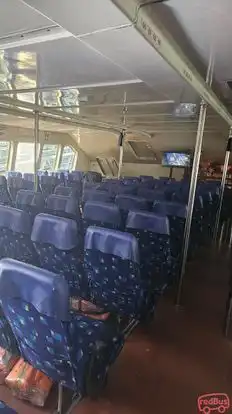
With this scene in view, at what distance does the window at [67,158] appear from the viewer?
471 inches

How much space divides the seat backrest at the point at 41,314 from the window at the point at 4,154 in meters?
9.07

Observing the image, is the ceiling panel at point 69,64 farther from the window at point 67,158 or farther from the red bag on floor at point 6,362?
the window at point 67,158

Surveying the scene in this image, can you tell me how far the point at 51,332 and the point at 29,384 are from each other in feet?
2.22

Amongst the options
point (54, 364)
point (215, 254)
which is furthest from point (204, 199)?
point (54, 364)

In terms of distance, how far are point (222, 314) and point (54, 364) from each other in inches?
77.1

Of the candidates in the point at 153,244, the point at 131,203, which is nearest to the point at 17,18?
the point at 153,244

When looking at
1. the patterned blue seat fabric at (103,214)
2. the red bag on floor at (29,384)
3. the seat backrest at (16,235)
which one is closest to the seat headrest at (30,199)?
the patterned blue seat fabric at (103,214)

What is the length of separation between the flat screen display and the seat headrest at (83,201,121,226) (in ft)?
26.0

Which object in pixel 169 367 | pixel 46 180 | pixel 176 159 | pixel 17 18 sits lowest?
pixel 169 367

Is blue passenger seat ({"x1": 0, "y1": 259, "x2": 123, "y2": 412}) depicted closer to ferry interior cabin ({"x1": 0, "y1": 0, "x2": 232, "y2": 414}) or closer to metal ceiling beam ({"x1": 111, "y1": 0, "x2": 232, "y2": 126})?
ferry interior cabin ({"x1": 0, "y1": 0, "x2": 232, "y2": 414})

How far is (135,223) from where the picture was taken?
252 cm

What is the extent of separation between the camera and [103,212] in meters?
2.73

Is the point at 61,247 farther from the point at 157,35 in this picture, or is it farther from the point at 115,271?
the point at 157,35

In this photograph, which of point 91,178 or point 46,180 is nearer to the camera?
point 46,180
